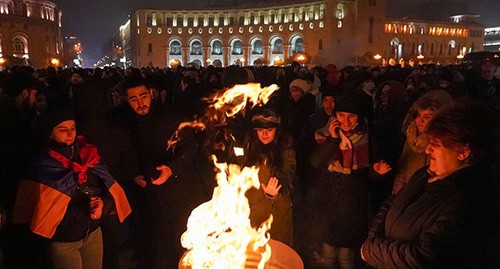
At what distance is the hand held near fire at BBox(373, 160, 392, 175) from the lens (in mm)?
3664

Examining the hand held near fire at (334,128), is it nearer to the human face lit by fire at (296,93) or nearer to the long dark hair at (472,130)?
the long dark hair at (472,130)

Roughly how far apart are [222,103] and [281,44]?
88.2 metres

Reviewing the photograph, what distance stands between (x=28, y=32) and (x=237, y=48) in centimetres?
4373

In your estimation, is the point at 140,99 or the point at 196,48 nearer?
the point at 140,99

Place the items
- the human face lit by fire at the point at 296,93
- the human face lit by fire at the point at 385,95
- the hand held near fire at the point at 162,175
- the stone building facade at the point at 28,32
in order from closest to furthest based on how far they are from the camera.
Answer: the hand held near fire at the point at 162,175 < the human face lit by fire at the point at 385,95 < the human face lit by fire at the point at 296,93 < the stone building facade at the point at 28,32

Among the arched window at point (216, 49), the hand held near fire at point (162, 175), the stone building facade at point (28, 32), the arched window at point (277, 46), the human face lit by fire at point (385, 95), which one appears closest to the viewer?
the hand held near fire at point (162, 175)

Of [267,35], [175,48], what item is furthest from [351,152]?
[175,48]

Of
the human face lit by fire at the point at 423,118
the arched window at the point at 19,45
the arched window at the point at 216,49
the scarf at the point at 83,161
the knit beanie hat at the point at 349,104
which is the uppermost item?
the arched window at the point at 216,49

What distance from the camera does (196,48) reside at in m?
98.2

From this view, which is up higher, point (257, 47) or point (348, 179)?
point (257, 47)

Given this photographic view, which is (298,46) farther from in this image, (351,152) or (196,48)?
(351,152)

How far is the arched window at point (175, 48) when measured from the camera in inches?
3780

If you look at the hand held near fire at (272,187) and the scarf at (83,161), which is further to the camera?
the hand held near fire at (272,187)

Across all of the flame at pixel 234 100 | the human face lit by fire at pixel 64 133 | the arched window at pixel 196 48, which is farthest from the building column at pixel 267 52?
the human face lit by fire at pixel 64 133
